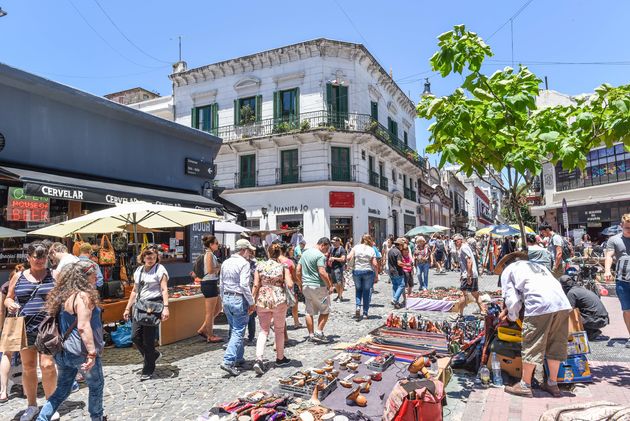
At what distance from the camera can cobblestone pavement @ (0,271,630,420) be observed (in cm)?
429

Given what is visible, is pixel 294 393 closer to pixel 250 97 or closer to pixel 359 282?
pixel 359 282

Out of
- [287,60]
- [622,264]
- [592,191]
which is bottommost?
[622,264]

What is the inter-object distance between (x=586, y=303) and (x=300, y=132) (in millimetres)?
17935

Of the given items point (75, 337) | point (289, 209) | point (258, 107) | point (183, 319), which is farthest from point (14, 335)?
point (258, 107)

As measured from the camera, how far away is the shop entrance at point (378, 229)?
25.0 metres

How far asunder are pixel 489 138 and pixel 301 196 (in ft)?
60.2

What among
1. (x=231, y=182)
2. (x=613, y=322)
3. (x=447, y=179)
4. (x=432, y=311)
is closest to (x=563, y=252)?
(x=613, y=322)

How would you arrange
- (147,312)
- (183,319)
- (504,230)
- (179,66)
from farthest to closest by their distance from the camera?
(179,66), (504,230), (183,319), (147,312)

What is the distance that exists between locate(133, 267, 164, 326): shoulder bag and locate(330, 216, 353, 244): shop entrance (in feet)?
58.2

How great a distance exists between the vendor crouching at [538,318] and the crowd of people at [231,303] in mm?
10

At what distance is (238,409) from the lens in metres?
3.80

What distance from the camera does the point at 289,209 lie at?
75.6 ft

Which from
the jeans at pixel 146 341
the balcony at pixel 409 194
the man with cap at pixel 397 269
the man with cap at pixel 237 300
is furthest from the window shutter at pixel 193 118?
the jeans at pixel 146 341

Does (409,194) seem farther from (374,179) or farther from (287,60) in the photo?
(287,60)
